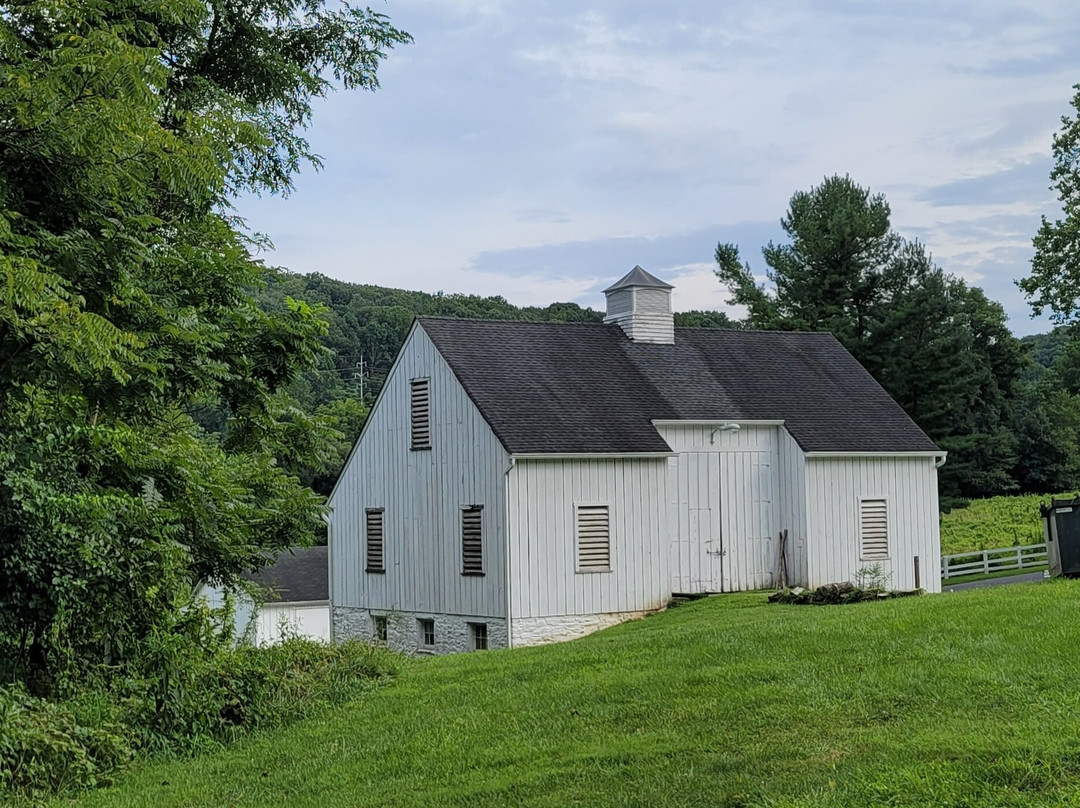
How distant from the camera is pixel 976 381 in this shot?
58094mm

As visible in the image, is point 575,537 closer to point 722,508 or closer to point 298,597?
point 722,508

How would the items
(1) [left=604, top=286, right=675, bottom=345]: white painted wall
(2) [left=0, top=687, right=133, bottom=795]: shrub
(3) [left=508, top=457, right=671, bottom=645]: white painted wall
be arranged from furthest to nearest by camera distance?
(1) [left=604, top=286, right=675, bottom=345]: white painted wall
(3) [left=508, top=457, right=671, bottom=645]: white painted wall
(2) [left=0, top=687, right=133, bottom=795]: shrub

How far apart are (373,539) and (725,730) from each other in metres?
19.5

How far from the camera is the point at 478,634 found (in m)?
25.1

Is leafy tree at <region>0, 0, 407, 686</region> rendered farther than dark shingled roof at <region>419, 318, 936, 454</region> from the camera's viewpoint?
No

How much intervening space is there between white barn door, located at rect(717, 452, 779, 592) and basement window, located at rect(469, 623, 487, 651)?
524 cm

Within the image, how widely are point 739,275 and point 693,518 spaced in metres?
36.7

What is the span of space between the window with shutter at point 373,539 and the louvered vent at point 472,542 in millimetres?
3281

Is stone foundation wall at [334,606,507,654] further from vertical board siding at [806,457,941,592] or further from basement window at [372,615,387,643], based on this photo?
vertical board siding at [806,457,941,592]

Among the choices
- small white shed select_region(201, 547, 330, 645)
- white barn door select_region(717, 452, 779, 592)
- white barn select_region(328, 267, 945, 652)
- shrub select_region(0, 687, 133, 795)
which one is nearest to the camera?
shrub select_region(0, 687, 133, 795)

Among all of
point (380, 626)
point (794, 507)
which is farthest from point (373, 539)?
point (794, 507)

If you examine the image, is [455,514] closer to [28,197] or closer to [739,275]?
[28,197]

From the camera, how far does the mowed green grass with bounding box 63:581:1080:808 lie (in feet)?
25.9

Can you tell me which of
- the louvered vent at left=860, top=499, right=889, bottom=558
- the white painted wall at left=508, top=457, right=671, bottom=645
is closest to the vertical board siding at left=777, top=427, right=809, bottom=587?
the louvered vent at left=860, top=499, right=889, bottom=558
